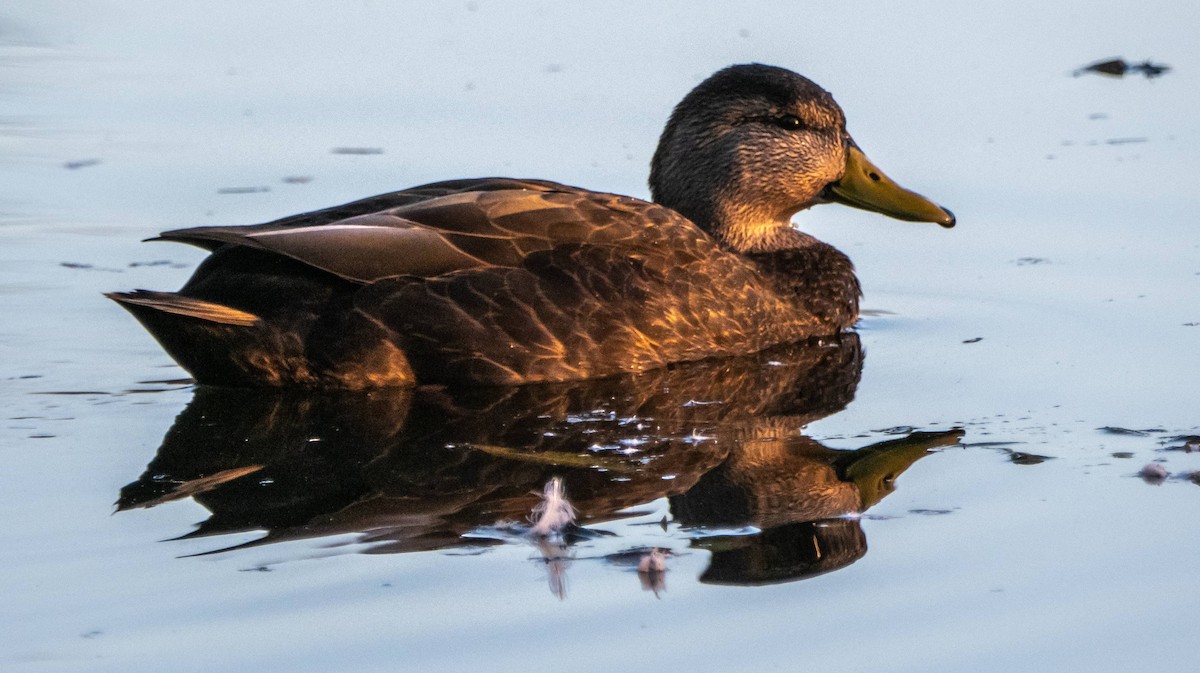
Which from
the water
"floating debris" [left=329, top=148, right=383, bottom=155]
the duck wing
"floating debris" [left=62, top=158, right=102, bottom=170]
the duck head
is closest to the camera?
the water

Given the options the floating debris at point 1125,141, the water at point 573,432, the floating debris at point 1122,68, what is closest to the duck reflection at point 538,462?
the water at point 573,432

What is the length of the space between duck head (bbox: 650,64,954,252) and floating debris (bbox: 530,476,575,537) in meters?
3.31

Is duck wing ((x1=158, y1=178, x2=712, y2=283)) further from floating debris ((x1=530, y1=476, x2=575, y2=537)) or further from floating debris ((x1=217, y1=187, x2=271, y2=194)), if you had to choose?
floating debris ((x1=217, y1=187, x2=271, y2=194))

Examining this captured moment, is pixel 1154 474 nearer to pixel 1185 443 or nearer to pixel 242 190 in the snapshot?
pixel 1185 443

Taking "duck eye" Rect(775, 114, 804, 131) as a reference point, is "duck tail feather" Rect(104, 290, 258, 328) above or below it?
below

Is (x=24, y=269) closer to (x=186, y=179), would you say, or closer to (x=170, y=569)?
(x=186, y=179)

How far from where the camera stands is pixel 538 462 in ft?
21.7

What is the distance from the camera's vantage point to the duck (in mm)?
7473

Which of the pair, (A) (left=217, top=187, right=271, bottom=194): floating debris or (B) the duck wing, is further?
(A) (left=217, top=187, right=271, bottom=194): floating debris

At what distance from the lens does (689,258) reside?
8133 mm

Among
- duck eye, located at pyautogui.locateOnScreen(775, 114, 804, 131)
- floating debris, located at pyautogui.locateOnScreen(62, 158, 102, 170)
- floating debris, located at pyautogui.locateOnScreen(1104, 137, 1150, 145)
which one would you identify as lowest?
floating debris, located at pyautogui.locateOnScreen(1104, 137, 1150, 145)

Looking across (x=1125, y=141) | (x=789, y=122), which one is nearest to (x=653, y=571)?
(x=789, y=122)

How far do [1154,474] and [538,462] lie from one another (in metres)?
2.23

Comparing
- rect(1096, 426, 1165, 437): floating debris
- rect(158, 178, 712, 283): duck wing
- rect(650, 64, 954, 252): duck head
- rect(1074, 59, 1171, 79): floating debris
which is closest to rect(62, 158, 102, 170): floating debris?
rect(158, 178, 712, 283): duck wing
